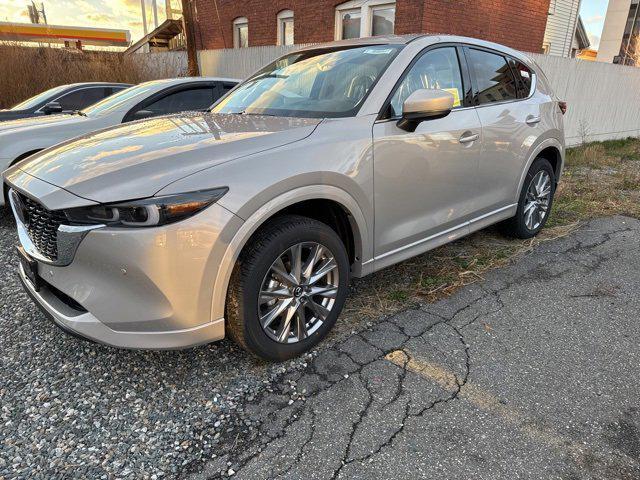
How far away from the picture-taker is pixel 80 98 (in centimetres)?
732

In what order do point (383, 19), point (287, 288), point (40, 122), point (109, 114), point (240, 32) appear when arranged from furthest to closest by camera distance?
point (240, 32), point (383, 19), point (109, 114), point (40, 122), point (287, 288)

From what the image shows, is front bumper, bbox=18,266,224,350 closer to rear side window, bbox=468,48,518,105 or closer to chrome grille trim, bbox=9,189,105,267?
chrome grille trim, bbox=9,189,105,267

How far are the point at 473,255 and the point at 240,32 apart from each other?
1520 cm

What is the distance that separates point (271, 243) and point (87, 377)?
128 cm

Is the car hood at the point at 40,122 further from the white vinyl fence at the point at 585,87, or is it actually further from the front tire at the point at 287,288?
the white vinyl fence at the point at 585,87

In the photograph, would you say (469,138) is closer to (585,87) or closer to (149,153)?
(149,153)

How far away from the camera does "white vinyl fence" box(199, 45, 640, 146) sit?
10.8 metres

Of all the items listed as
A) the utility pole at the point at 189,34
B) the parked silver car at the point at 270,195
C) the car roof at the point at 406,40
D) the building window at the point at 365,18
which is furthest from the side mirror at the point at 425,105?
the utility pole at the point at 189,34

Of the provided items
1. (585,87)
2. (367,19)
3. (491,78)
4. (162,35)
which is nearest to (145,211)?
(491,78)

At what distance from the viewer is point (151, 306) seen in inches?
83.7

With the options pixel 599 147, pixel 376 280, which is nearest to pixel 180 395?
pixel 376 280

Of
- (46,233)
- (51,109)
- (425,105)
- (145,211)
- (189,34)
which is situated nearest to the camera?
(145,211)

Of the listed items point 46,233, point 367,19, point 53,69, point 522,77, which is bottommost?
point 53,69

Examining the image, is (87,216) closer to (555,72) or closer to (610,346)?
(610,346)
